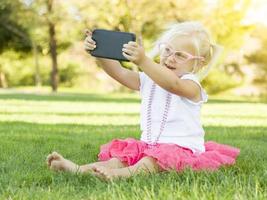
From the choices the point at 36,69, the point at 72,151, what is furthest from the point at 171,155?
the point at 36,69

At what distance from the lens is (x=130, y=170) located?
3475 mm

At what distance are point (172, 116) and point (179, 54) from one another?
0.39 metres

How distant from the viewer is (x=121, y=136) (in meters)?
6.27

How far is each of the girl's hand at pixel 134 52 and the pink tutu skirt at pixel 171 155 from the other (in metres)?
0.62

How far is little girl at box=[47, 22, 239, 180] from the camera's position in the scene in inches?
141

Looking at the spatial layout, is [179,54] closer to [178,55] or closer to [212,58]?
[178,55]

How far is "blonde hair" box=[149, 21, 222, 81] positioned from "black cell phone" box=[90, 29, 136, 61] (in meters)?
0.57

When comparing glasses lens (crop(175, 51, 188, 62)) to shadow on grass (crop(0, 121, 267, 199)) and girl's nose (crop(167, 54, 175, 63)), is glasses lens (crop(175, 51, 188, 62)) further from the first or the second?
shadow on grass (crop(0, 121, 267, 199))

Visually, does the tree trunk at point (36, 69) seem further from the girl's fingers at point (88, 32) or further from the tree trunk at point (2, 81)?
the girl's fingers at point (88, 32)

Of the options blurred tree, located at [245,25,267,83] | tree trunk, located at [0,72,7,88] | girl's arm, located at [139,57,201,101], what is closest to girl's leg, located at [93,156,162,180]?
girl's arm, located at [139,57,201,101]

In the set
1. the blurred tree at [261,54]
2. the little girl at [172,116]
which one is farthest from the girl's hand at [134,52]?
the blurred tree at [261,54]

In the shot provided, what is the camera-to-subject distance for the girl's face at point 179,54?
12.8 ft

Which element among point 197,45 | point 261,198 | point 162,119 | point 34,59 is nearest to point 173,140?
point 162,119

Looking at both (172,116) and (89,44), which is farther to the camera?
(172,116)
